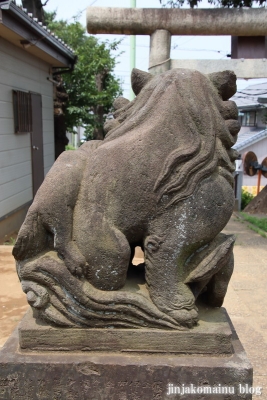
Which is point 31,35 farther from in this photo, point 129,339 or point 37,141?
point 129,339

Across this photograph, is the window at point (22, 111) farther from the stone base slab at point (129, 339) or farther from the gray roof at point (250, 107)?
the gray roof at point (250, 107)

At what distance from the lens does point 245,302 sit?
362cm

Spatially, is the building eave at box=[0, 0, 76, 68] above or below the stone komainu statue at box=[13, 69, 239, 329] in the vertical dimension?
above

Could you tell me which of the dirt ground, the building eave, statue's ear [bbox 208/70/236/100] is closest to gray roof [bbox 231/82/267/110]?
the building eave

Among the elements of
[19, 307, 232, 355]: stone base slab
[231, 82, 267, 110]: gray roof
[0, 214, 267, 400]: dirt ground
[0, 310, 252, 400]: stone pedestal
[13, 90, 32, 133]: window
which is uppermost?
[231, 82, 267, 110]: gray roof

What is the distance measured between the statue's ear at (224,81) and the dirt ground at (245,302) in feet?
5.56

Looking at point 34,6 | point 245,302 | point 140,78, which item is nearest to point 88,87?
point 34,6

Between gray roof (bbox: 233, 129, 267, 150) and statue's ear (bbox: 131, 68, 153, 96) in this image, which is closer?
statue's ear (bbox: 131, 68, 153, 96)

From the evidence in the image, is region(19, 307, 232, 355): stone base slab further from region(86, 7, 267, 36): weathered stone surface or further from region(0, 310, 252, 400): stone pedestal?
region(86, 7, 267, 36): weathered stone surface

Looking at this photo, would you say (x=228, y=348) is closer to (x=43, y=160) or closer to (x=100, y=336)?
(x=100, y=336)

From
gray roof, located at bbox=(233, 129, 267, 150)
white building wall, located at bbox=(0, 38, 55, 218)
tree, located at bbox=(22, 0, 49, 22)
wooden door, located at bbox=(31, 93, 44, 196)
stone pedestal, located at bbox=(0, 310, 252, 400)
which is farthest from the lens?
gray roof, located at bbox=(233, 129, 267, 150)

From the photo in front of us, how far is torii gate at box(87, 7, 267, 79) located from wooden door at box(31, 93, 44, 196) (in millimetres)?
2883

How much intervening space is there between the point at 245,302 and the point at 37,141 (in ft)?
17.2

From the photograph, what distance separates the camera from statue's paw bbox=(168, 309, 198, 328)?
1788 mm
